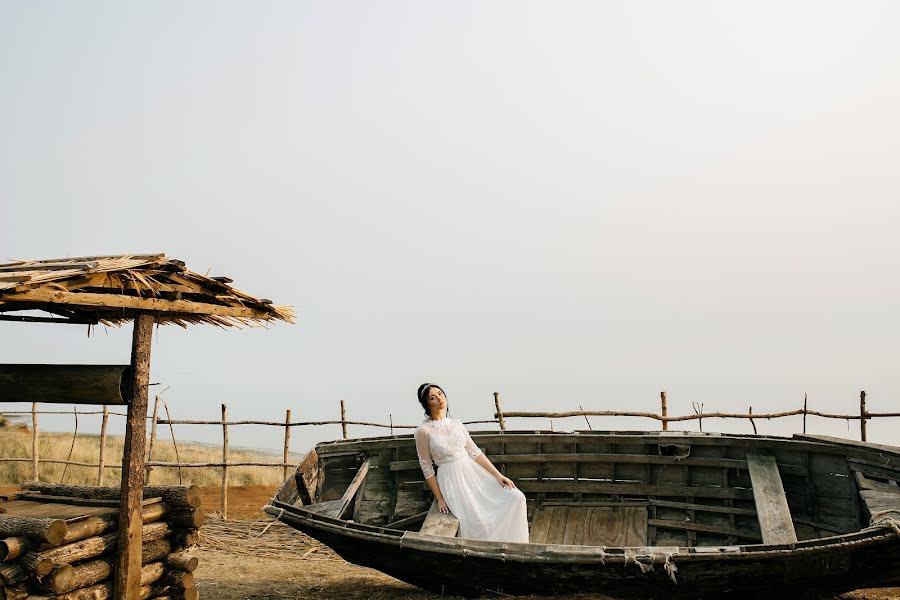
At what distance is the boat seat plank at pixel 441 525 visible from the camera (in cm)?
586

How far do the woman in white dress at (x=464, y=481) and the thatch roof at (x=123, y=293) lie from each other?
1.46 metres

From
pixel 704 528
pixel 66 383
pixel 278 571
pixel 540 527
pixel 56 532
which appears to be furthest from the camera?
pixel 278 571

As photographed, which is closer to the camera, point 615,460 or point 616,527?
point 616,527

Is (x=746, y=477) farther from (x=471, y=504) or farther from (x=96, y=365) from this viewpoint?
(x=96, y=365)

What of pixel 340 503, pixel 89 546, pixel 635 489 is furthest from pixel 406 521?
pixel 89 546

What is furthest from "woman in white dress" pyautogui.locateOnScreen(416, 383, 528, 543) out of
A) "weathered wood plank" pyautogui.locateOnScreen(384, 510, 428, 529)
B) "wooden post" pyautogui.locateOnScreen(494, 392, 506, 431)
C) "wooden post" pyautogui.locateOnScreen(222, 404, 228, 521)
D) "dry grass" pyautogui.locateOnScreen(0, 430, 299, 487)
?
"dry grass" pyautogui.locateOnScreen(0, 430, 299, 487)

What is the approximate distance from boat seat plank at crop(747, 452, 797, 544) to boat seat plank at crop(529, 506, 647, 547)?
1085 millimetres

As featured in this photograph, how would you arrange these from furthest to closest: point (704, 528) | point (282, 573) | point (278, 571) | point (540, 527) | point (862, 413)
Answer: point (862, 413) → point (278, 571) → point (282, 573) → point (540, 527) → point (704, 528)

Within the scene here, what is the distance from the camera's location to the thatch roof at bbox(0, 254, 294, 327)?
15.1ft

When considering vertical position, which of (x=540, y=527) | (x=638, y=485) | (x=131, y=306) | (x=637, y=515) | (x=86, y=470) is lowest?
(x=540, y=527)

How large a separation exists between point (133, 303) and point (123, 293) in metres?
0.15

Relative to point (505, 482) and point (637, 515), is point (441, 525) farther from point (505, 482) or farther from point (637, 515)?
point (637, 515)

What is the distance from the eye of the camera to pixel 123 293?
17.1 feet

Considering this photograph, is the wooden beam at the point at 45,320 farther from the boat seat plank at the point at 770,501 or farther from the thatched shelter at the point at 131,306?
the boat seat plank at the point at 770,501
